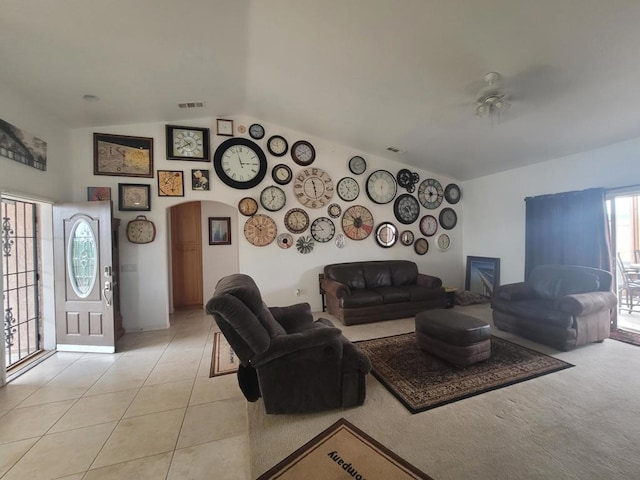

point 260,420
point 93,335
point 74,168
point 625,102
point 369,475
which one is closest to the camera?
point 369,475

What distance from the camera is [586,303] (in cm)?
318

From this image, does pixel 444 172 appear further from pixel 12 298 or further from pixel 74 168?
pixel 12 298

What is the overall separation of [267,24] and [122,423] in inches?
143

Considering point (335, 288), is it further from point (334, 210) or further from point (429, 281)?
point (429, 281)

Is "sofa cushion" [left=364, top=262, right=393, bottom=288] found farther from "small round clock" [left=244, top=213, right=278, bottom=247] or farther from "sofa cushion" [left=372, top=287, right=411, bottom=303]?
"small round clock" [left=244, top=213, right=278, bottom=247]

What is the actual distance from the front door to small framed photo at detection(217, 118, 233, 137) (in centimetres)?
201

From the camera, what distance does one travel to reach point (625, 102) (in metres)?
2.95

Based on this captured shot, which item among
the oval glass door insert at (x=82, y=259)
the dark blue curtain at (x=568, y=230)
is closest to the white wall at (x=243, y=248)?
the oval glass door insert at (x=82, y=259)

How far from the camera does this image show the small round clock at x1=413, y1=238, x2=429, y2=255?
5.77m

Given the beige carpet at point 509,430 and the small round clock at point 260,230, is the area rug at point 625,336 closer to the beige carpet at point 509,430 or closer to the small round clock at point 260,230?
the beige carpet at point 509,430

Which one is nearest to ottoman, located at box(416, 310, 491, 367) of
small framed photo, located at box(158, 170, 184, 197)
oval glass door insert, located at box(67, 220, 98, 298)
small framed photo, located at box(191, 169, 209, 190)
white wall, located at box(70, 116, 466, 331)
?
white wall, located at box(70, 116, 466, 331)

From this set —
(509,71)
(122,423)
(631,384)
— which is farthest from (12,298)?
(631,384)

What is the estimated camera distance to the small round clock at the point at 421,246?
5.77 m

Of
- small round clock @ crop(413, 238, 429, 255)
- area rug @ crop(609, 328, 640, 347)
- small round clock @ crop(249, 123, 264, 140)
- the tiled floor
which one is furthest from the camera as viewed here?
small round clock @ crop(413, 238, 429, 255)
